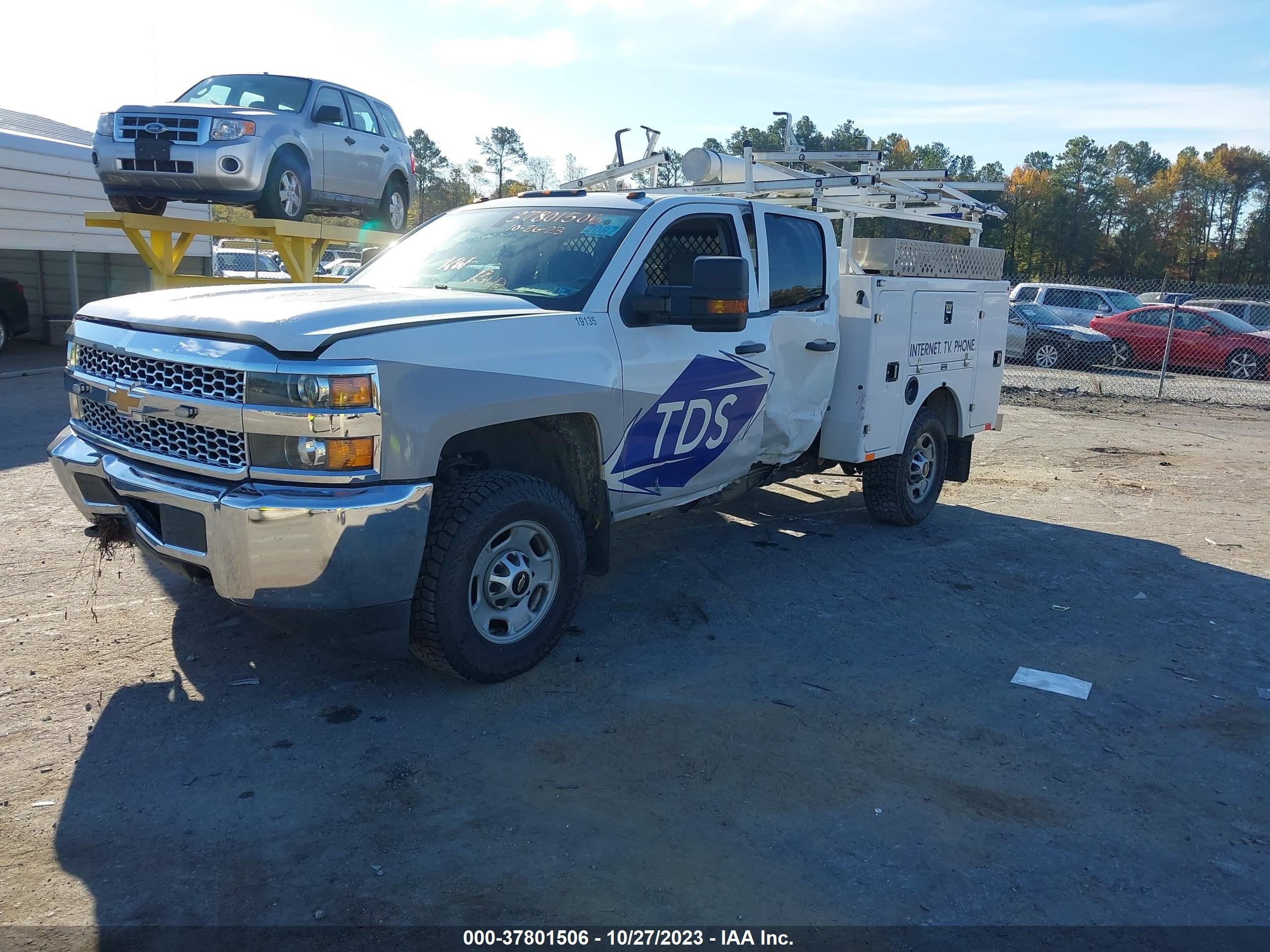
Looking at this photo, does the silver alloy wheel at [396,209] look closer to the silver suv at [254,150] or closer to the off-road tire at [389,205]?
the off-road tire at [389,205]

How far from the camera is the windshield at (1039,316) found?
2059cm

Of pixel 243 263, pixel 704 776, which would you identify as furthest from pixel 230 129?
pixel 243 263

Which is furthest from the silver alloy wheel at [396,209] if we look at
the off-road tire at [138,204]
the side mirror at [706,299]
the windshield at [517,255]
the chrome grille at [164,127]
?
the side mirror at [706,299]

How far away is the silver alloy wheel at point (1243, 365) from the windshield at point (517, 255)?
19.3 metres

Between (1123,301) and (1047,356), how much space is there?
302 centimetres

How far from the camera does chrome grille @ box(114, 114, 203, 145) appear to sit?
29.1 feet

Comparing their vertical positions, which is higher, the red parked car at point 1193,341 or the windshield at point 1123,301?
the windshield at point 1123,301

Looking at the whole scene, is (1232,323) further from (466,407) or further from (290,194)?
(466,407)

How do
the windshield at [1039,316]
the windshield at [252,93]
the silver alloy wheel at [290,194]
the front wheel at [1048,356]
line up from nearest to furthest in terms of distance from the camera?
the silver alloy wheel at [290,194] < the windshield at [252,93] < the front wheel at [1048,356] < the windshield at [1039,316]

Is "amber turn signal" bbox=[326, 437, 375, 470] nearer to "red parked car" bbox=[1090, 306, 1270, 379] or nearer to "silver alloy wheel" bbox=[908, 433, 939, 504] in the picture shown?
"silver alloy wheel" bbox=[908, 433, 939, 504]

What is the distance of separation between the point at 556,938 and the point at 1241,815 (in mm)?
2543

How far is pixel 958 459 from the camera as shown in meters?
8.07

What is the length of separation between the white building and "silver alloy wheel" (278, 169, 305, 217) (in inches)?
219

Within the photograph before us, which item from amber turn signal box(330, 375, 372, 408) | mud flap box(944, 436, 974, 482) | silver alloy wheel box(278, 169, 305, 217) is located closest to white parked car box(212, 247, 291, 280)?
silver alloy wheel box(278, 169, 305, 217)
